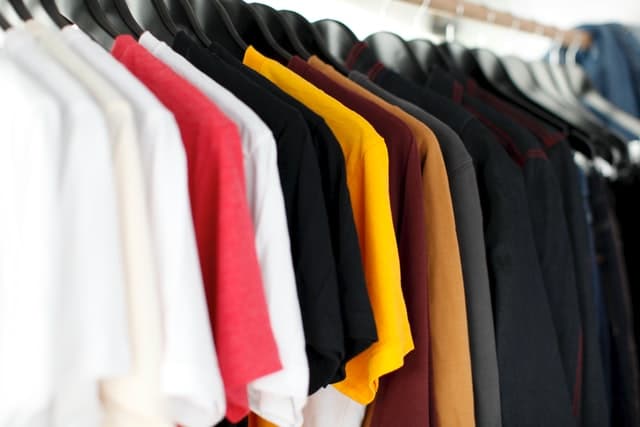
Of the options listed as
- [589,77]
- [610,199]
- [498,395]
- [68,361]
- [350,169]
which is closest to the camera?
[68,361]

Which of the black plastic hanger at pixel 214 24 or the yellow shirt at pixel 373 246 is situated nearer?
the yellow shirt at pixel 373 246

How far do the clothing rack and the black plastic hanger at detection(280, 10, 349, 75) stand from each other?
0.19 meters

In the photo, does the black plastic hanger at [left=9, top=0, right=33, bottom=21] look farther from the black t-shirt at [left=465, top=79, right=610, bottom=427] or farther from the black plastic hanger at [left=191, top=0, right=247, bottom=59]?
the black t-shirt at [left=465, top=79, right=610, bottom=427]

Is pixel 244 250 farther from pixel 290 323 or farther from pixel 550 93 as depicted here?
pixel 550 93

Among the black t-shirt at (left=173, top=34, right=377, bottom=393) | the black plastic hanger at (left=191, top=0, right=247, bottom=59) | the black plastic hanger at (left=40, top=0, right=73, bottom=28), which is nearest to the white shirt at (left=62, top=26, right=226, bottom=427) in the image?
the black t-shirt at (left=173, top=34, right=377, bottom=393)

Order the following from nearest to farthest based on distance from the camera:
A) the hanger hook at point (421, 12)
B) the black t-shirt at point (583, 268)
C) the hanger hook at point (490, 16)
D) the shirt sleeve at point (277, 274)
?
the shirt sleeve at point (277, 274)
the black t-shirt at point (583, 268)
the hanger hook at point (421, 12)
the hanger hook at point (490, 16)

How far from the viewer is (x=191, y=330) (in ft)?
1.68

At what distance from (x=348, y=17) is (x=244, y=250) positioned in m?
0.69

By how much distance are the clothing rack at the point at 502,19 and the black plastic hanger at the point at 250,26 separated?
0.28m

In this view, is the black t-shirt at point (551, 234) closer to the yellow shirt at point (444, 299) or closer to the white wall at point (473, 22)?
the yellow shirt at point (444, 299)

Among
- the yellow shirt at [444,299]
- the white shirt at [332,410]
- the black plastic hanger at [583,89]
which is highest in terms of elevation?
the black plastic hanger at [583,89]

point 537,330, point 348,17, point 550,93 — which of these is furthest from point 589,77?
point 537,330

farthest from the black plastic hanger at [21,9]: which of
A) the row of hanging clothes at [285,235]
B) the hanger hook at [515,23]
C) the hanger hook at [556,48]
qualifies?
the hanger hook at [556,48]

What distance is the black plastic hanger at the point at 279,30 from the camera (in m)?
0.89
